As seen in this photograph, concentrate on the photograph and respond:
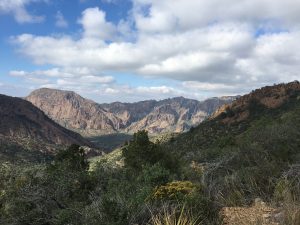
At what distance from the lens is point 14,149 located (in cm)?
15800

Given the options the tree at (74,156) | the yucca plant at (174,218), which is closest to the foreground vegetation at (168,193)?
the yucca plant at (174,218)

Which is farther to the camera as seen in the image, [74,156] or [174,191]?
[74,156]

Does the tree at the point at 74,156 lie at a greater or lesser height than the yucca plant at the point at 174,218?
lesser

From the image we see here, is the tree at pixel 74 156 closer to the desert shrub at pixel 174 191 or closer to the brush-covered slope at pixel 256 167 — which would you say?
the brush-covered slope at pixel 256 167

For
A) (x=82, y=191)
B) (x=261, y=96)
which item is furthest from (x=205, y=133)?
(x=82, y=191)

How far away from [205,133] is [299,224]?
97.0 m

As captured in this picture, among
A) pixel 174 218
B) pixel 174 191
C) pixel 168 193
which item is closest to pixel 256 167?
pixel 174 191

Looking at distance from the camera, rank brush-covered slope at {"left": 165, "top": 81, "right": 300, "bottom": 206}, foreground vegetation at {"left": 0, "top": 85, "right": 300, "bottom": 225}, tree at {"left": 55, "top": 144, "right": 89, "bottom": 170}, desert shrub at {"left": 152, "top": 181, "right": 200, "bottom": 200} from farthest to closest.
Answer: tree at {"left": 55, "top": 144, "right": 89, "bottom": 170}, brush-covered slope at {"left": 165, "top": 81, "right": 300, "bottom": 206}, desert shrub at {"left": 152, "top": 181, "right": 200, "bottom": 200}, foreground vegetation at {"left": 0, "top": 85, "right": 300, "bottom": 225}

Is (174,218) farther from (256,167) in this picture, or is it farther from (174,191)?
(256,167)

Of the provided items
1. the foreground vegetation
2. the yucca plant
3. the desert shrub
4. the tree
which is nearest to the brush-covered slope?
the foreground vegetation

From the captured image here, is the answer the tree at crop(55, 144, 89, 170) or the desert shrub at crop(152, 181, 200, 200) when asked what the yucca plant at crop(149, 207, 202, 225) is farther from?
the tree at crop(55, 144, 89, 170)

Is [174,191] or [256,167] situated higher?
[256,167]

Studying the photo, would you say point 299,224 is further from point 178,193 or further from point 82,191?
point 82,191

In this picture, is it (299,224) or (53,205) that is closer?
(299,224)
